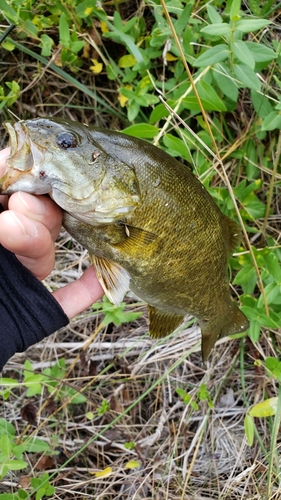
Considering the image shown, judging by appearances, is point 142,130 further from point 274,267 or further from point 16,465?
point 16,465

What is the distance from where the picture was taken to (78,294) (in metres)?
2.10

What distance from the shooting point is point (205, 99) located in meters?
2.17

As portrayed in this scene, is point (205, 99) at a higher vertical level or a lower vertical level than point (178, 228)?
higher

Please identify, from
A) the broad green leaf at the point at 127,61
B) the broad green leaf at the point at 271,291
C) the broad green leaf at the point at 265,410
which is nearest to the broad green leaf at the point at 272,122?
the broad green leaf at the point at 271,291

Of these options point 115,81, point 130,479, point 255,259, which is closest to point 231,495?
point 130,479

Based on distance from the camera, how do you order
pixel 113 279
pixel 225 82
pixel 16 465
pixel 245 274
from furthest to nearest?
pixel 245 274 → pixel 225 82 → pixel 16 465 → pixel 113 279

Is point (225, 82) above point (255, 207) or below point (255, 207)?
above

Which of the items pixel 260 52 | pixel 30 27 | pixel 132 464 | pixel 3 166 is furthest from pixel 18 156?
pixel 132 464

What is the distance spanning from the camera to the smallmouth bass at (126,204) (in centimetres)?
149

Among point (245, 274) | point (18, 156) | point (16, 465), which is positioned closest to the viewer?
point (18, 156)

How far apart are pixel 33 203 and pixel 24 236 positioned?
0.11 m

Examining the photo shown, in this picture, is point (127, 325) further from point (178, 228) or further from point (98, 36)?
point (98, 36)

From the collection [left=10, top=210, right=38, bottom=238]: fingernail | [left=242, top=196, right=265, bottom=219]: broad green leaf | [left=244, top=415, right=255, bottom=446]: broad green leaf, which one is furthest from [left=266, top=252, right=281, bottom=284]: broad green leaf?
[left=10, top=210, right=38, bottom=238]: fingernail

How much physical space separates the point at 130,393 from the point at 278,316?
1.12m
